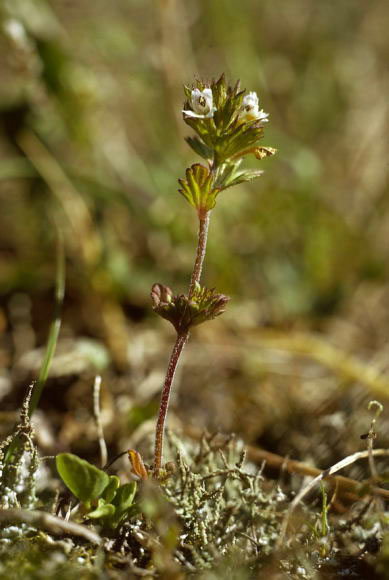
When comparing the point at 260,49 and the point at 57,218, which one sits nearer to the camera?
the point at 57,218

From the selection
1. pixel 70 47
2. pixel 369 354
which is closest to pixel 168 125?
pixel 70 47

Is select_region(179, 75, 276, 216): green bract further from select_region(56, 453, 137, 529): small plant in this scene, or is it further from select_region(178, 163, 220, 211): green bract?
select_region(56, 453, 137, 529): small plant

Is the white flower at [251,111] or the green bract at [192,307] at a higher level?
the white flower at [251,111]

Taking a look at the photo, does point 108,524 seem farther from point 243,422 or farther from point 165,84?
point 165,84

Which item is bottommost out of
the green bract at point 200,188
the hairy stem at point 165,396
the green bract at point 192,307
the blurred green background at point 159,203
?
the hairy stem at point 165,396

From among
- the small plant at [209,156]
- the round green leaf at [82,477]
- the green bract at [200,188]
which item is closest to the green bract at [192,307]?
the small plant at [209,156]

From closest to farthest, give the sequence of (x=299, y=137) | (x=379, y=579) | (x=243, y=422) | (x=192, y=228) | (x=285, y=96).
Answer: (x=379, y=579), (x=243, y=422), (x=192, y=228), (x=299, y=137), (x=285, y=96)

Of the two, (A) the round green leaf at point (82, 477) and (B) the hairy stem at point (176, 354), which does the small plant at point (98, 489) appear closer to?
(A) the round green leaf at point (82, 477)
